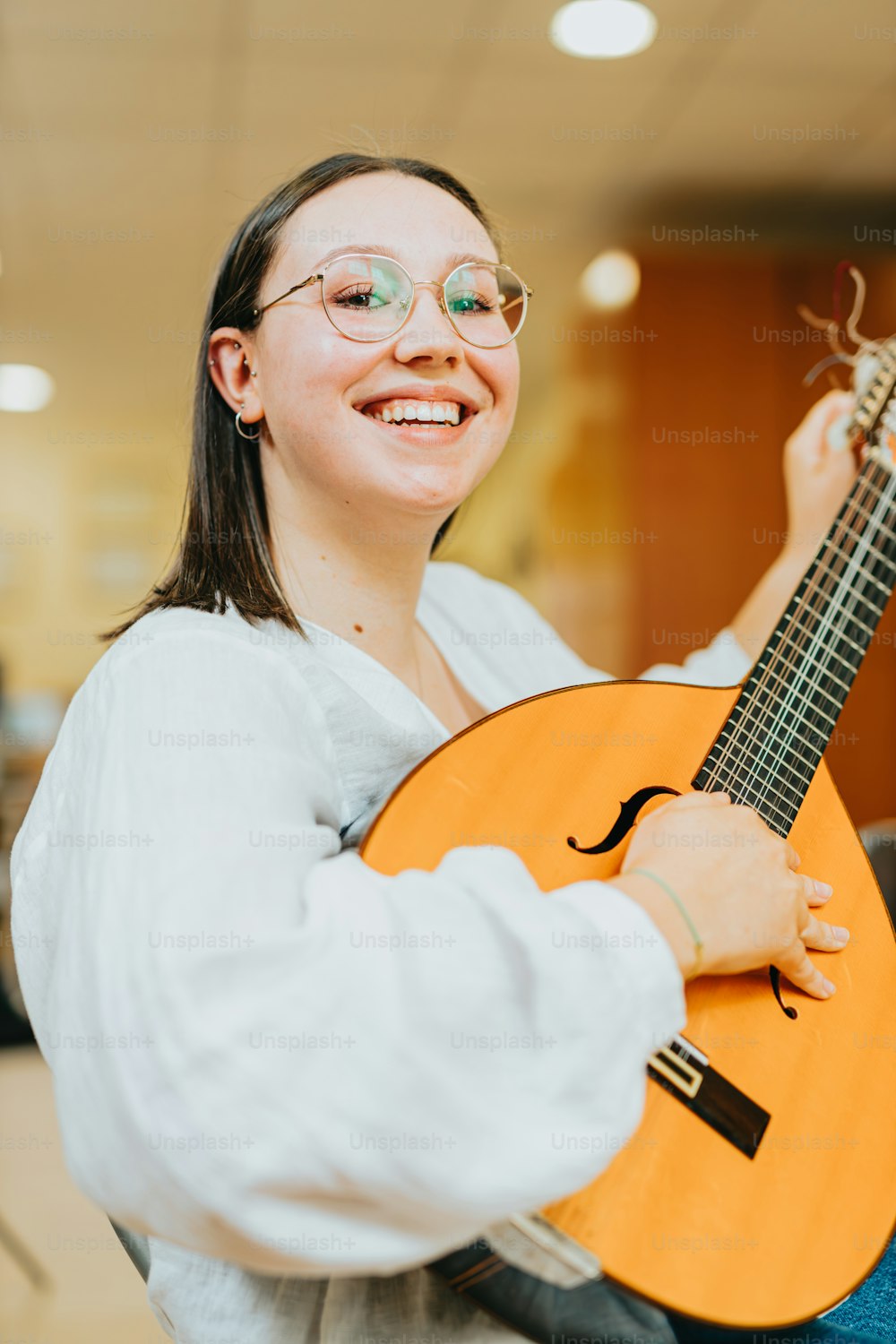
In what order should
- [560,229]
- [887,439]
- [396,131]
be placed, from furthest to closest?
[560,229], [396,131], [887,439]

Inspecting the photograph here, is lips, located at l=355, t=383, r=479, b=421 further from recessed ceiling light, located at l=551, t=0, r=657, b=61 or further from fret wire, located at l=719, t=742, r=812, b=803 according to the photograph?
recessed ceiling light, located at l=551, t=0, r=657, b=61

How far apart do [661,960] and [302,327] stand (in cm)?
63

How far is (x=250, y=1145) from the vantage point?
25.8 inches

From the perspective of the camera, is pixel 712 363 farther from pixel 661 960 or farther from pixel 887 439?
pixel 661 960

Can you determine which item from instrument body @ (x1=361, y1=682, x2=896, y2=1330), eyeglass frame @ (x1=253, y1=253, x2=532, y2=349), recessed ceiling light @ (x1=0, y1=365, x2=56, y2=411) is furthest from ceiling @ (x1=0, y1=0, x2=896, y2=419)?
instrument body @ (x1=361, y1=682, x2=896, y2=1330)

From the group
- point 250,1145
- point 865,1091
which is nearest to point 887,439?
point 865,1091

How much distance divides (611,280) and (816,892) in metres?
4.11

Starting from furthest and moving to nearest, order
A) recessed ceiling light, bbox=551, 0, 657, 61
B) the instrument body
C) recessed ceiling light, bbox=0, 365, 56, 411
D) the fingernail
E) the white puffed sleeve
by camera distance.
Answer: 1. recessed ceiling light, bbox=0, 365, 56, 411
2. recessed ceiling light, bbox=551, 0, 657, 61
3. the fingernail
4. the instrument body
5. the white puffed sleeve

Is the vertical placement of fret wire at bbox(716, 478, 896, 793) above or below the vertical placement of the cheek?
below

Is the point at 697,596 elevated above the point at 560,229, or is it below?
below

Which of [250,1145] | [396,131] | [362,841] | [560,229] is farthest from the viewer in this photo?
[560,229]

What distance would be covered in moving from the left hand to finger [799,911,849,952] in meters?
0.55

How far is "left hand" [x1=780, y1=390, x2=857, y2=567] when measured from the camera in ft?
4.48

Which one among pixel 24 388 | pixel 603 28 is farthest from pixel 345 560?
pixel 24 388
